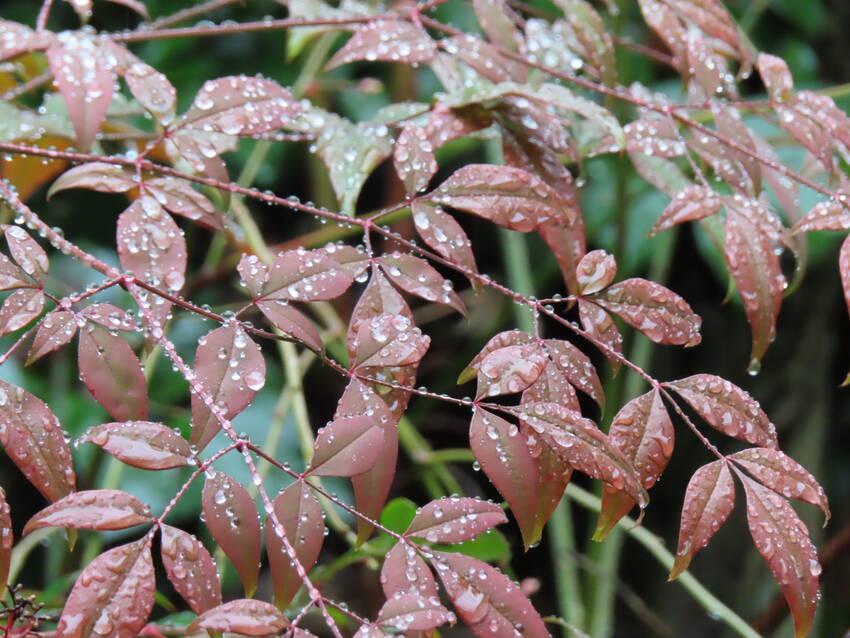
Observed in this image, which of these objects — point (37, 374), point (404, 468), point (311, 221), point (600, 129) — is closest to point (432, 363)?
point (404, 468)

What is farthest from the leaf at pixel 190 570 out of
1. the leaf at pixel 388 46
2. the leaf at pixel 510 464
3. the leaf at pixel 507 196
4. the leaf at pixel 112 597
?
the leaf at pixel 388 46

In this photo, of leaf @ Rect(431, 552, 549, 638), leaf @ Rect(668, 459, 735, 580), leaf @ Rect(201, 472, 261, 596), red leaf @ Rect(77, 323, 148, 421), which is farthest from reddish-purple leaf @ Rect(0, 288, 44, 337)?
leaf @ Rect(668, 459, 735, 580)

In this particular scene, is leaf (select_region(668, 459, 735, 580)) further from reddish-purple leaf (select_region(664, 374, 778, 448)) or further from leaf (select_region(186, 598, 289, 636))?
leaf (select_region(186, 598, 289, 636))

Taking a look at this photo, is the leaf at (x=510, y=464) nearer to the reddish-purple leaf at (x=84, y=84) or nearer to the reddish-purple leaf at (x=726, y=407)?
the reddish-purple leaf at (x=726, y=407)

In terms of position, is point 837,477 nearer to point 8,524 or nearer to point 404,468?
point 404,468

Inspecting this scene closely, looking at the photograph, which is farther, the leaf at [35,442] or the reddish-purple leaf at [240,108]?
the reddish-purple leaf at [240,108]
